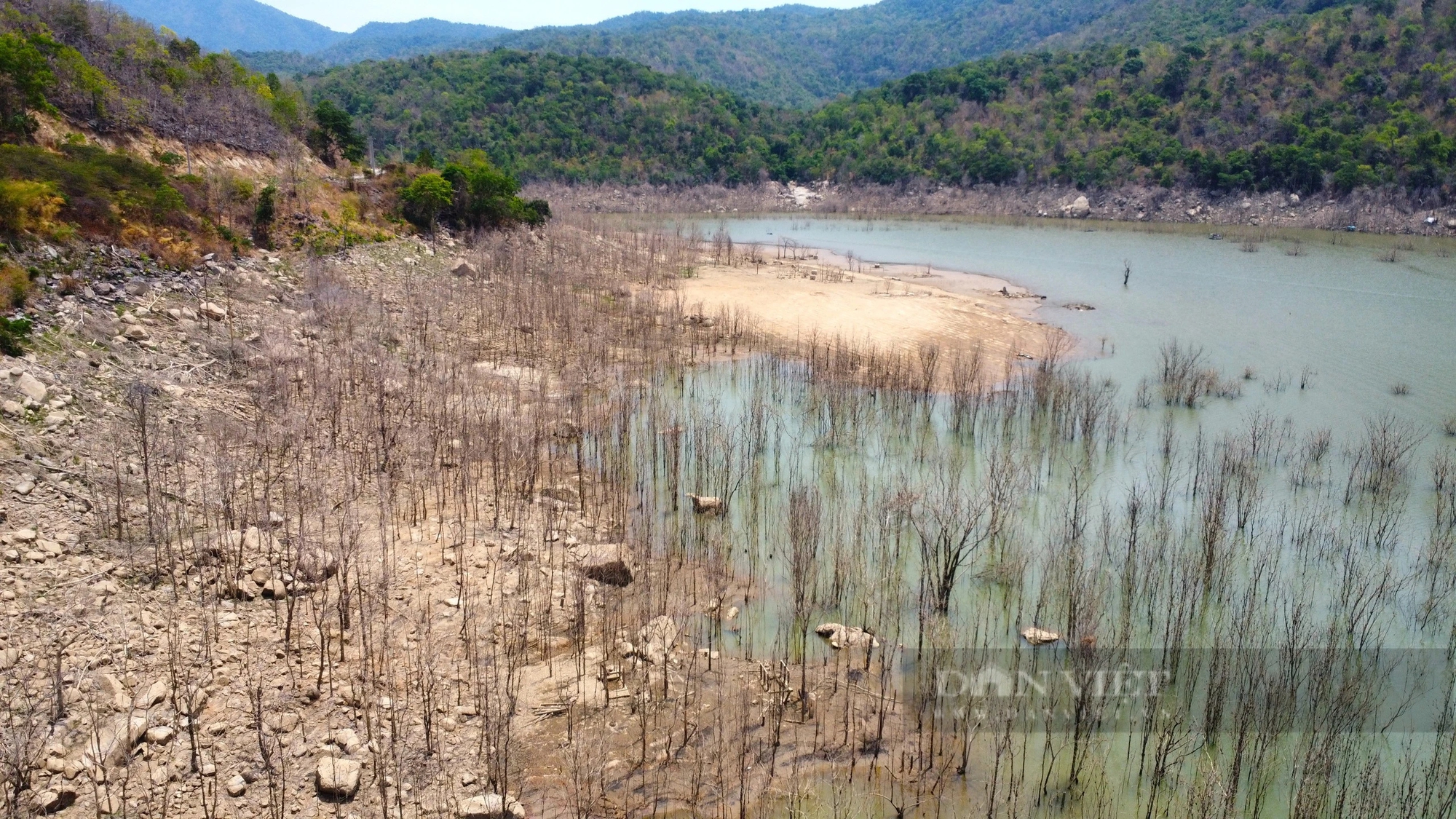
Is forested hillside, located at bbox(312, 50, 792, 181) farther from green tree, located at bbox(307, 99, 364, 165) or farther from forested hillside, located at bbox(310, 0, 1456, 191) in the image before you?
green tree, located at bbox(307, 99, 364, 165)

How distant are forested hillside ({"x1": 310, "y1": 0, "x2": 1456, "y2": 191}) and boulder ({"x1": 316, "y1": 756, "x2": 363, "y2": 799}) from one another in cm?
6228

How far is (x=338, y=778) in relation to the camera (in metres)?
6.71

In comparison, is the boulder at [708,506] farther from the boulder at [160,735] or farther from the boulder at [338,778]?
the boulder at [160,735]

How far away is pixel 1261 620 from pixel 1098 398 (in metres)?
8.58

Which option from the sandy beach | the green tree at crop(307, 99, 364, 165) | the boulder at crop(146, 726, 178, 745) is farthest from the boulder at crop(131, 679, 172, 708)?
the green tree at crop(307, 99, 364, 165)

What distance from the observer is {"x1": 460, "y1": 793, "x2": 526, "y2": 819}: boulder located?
21.8 feet

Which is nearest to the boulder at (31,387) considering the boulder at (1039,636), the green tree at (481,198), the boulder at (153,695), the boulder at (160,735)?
the boulder at (153,695)

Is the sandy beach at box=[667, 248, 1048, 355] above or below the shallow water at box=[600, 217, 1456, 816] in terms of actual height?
above

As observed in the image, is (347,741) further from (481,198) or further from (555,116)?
(555,116)

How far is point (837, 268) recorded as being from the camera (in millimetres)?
35375

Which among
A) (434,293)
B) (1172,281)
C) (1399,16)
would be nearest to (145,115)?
(434,293)

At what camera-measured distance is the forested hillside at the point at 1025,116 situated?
5575cm

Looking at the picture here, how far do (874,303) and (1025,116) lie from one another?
54.2m

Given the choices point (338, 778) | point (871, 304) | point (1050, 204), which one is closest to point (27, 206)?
point (338, 778)
